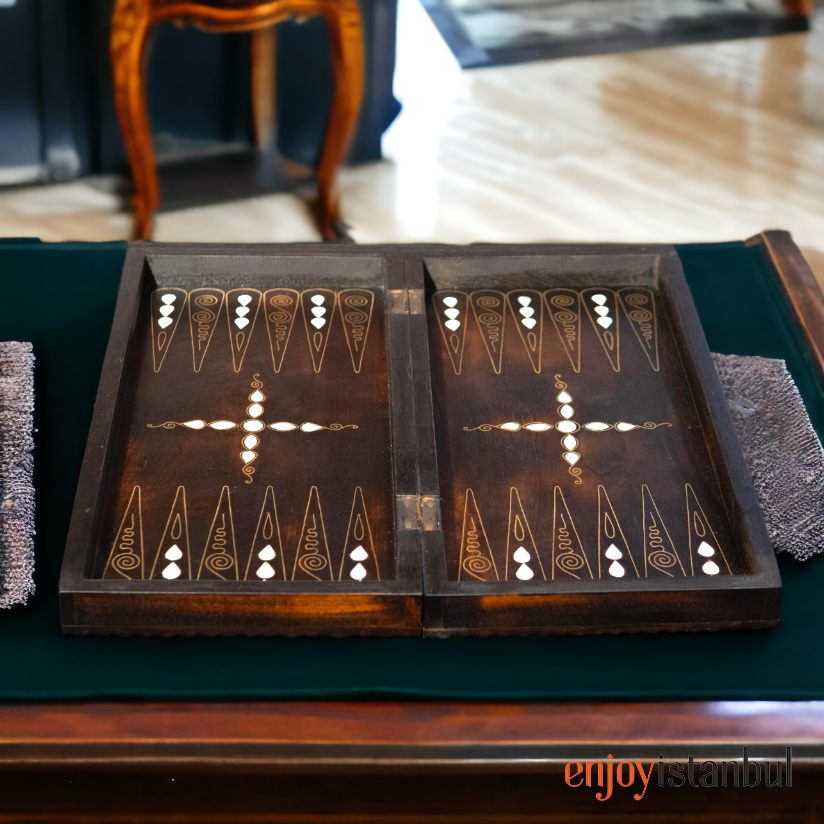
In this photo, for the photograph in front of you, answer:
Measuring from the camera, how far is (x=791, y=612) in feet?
4.07

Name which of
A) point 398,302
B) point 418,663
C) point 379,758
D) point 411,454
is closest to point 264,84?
point 398,302

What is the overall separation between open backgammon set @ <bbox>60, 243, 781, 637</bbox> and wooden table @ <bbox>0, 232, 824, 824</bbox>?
0.10 metres

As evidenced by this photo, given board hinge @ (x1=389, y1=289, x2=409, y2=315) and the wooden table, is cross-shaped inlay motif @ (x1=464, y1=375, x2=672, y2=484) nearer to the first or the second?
board hinge @ (x1=389, y1=289, x2=409, y2=315)

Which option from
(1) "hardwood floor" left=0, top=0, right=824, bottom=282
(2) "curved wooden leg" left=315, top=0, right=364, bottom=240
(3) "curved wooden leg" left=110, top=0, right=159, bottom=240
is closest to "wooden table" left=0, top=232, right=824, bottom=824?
(3) "curved wooden leg" left=110, top=0, right=159, bottom=240

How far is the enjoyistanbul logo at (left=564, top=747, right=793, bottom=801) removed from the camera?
1066 millimetres

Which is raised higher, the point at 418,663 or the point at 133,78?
the point at 133,78

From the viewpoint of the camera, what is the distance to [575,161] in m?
3.25

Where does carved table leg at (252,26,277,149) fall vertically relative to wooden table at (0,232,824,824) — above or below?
above

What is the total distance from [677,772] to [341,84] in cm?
189

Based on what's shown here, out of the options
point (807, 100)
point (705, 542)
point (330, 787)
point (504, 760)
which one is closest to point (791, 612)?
point (705, 542)

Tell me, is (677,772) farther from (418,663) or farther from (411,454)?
(411,454)

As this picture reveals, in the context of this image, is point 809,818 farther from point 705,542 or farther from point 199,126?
point 199,126

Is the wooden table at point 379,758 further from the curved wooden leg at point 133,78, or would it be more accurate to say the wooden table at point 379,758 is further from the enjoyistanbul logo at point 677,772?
the curved wooden leg at point 133,78

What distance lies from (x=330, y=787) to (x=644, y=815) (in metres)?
0.35
